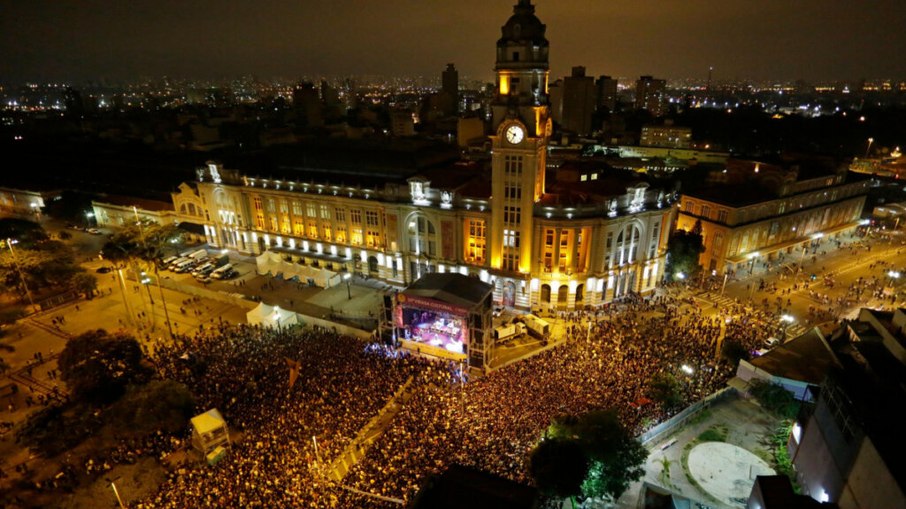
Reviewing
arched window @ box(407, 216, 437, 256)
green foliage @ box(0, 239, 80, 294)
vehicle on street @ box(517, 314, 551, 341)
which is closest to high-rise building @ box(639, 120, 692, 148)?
arched window @ box(407, 216, 437, 256)

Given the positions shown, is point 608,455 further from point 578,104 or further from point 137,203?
point 578,104

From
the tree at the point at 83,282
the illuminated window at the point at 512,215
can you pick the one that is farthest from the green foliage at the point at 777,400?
the tree at the point at 83,282

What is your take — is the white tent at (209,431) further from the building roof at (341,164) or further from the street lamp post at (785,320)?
the street lamp post at (785,320)

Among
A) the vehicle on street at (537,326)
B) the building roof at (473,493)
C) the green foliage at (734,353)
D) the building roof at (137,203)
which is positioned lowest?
the vehicle on street at (537,326)

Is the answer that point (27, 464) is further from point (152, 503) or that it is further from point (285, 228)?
point (285, 228)

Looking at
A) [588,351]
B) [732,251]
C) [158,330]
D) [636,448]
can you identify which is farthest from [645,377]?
[158,330]

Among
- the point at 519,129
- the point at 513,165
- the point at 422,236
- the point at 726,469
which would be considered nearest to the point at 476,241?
the point at 422,236

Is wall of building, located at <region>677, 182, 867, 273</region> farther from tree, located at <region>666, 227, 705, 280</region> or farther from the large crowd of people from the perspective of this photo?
the large crowd of people
